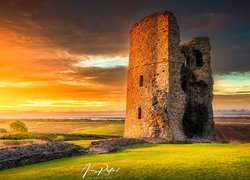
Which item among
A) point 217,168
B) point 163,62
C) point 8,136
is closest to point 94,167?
point 217,168

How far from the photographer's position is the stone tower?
28.3 metres

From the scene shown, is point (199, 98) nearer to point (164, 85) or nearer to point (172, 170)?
point (164, 85)

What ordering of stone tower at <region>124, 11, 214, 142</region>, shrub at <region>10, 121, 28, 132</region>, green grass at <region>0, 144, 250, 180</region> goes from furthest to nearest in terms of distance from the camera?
shrub at <region>10, 121, 28, 132</region> → stone tower at <region>124, 11, 214, 142</region> → green grass at <region>0, 144, 250, 180</region>

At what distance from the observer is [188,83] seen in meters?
32.6

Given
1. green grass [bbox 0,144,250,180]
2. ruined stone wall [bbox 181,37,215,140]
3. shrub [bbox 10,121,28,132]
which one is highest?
ruined stone wall [bbox 181,37,215,140]

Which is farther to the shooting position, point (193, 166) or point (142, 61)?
point (142, 61)

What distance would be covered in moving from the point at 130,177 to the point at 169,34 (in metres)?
19.5

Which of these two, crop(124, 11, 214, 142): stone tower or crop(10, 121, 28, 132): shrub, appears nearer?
crop(124, 11, 214, 142): stone tower

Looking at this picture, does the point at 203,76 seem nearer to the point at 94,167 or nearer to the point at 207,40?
the point at 207,40

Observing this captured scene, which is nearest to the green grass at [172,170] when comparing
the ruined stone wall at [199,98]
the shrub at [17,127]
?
the ruined stone wall at [199,98]

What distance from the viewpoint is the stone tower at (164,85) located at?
28.3 m

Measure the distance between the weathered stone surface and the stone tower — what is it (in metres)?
10.5

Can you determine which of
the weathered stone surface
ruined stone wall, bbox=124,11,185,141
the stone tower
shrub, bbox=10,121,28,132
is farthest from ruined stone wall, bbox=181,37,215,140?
shrub, bbox=10,121,28,132

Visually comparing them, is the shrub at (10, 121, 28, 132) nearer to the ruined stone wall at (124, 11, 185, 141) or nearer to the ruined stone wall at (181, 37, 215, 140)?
Result: the ruined stone wall at (124, 11, 185, 141)
